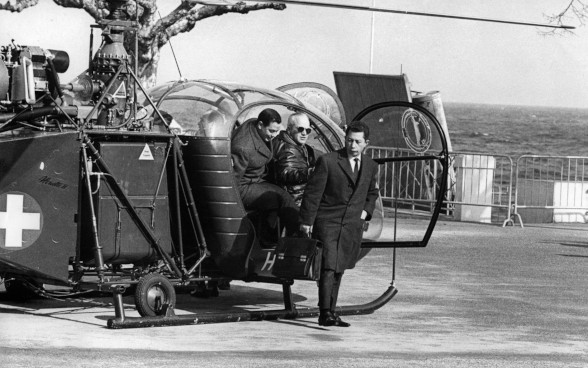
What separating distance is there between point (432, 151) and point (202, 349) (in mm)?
14610

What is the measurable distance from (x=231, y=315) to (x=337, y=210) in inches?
48.8

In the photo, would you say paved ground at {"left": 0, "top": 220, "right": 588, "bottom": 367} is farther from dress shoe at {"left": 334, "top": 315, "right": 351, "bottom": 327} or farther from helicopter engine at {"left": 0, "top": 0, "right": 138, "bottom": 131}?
helicopter engine at {"left": 0, "top": 0, "right": 138, "bottom": 131}

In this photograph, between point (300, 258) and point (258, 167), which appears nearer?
point (300, 258)

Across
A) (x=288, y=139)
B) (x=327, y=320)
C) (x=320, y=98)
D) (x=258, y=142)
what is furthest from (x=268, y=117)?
(x=320, y=98)

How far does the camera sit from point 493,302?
13.3m

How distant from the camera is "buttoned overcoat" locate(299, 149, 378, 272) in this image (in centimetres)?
1137

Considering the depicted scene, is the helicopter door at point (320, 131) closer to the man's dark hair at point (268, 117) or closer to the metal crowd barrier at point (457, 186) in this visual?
the man's dark hair at point (268, 117)

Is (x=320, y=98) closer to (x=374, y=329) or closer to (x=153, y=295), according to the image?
(x=374, y=329)

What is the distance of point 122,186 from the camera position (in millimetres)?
11359

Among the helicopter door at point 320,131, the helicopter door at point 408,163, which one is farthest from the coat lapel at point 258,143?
the helicopter door at point 408,163

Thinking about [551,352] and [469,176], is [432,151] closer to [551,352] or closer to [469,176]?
[469,176]

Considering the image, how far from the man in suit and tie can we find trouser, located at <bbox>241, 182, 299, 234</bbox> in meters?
0.45

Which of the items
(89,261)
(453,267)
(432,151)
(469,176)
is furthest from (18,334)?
(432,151)

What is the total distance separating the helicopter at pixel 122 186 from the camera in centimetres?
1095
